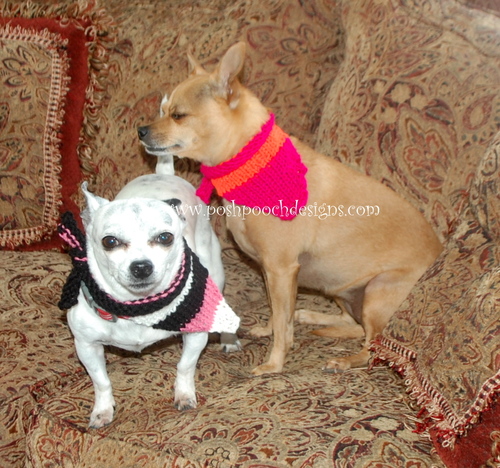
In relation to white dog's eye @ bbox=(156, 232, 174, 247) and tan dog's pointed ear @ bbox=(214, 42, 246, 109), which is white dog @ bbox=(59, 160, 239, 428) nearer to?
white dog's eye @ bbox=(156, 232, 174, 247)

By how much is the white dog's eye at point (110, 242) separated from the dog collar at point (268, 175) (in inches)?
28.1

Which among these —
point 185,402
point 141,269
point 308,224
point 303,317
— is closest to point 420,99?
point 308,224

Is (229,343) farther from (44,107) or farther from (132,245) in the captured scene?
(44,107)

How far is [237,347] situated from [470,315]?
3.71 feet

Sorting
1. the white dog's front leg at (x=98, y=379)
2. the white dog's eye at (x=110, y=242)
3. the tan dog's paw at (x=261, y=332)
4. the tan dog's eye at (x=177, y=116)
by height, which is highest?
the tan dog's eye at (x=177, y=116)

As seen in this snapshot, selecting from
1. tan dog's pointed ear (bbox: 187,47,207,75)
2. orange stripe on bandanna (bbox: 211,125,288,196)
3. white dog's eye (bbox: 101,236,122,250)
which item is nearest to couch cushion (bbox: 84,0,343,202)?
tan dog's pointed ear (bbox: 187,47,207,75)

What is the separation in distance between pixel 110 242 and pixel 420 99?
133 cm

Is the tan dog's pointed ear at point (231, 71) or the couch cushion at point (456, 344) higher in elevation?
the tan dog's pointed ear at point (231, 71)

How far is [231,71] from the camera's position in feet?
7.55

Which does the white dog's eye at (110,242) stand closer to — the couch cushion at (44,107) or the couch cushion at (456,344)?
the couch cushion at (456,344)

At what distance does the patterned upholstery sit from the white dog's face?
0.40 m

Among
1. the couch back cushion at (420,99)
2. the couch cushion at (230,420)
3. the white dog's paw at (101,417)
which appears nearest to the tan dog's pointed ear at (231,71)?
the couch back cushion at (420,99)

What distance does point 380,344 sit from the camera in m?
1.94

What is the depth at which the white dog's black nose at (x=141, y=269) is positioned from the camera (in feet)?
5.46
